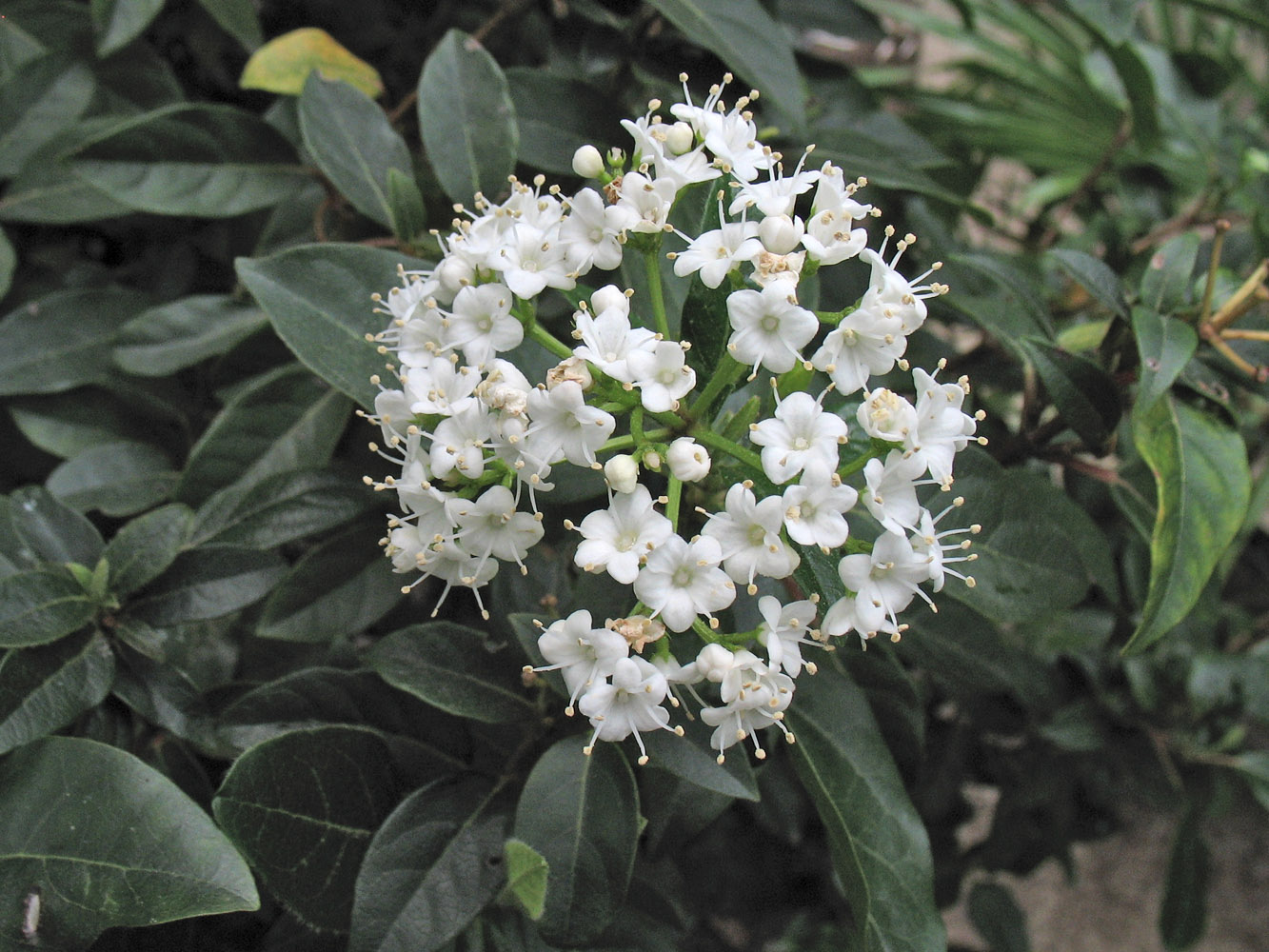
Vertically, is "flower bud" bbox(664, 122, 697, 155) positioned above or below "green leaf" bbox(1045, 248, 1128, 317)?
above

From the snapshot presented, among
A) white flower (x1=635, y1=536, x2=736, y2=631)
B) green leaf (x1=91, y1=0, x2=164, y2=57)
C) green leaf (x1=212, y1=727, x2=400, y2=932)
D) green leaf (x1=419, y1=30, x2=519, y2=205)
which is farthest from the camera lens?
green leaf (x1=91, y1=0, x2=164, y2=57)

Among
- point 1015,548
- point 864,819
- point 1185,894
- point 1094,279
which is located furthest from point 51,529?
point 1185,894

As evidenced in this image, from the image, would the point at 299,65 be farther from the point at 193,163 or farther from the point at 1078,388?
the point at 1078,388

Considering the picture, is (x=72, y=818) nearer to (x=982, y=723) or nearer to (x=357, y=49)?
(x=357, y=49)

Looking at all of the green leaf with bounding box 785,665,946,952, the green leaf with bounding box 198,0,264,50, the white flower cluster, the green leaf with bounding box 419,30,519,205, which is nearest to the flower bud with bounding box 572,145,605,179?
the white flower cluster

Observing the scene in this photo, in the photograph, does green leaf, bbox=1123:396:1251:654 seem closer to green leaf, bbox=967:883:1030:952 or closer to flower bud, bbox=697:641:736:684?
flower bud, bbox=697:641:736:684

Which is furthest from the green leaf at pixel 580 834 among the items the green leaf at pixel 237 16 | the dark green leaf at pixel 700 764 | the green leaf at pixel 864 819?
the green leaf at pixel 237 16

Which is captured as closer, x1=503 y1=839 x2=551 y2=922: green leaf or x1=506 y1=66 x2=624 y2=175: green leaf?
x1=503 y1=839 x2=551 y2=922: green leaf

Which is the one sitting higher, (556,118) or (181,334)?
(556,118)
